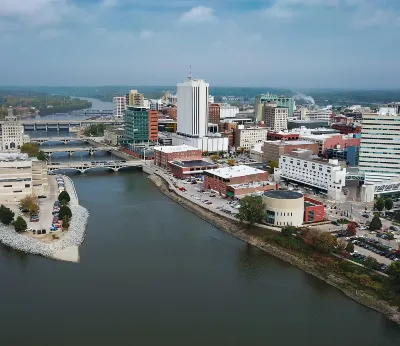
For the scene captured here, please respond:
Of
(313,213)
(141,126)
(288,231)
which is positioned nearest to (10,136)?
(141,126)

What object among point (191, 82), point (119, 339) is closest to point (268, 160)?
point (191, 82)

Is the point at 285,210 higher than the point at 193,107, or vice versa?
the point at 193,107

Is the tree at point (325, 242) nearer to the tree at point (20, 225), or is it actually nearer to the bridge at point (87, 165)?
the tree at point (20, 225)

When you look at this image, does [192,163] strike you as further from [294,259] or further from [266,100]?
[266,100]

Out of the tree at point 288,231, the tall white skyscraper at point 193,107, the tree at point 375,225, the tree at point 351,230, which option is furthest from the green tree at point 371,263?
the tall white skyscraper at point 193,107

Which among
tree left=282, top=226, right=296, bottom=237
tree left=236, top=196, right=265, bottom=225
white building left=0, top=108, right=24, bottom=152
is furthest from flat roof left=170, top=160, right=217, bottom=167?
white building left=0, top=108, right=24, bottom=152

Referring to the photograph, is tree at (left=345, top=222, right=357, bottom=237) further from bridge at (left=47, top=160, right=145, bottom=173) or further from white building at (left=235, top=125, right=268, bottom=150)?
white building at (left=235, top=125, right=268, bottom=150)
